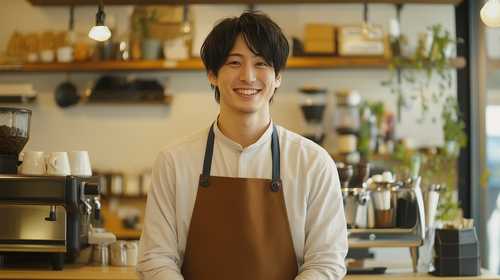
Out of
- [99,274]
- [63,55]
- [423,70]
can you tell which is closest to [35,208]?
[99,274]

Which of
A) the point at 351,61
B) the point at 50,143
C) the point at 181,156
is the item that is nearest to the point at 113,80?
the point at 50,143

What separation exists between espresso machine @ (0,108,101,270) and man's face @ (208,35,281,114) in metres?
1.15

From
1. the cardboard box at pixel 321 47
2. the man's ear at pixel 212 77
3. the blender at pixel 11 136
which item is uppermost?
the cardboard box at pixel 321 47

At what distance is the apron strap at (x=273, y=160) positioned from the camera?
2102mm

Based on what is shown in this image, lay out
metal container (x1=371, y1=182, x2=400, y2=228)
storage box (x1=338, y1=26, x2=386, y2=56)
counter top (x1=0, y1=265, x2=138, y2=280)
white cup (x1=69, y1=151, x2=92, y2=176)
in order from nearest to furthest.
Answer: counter top (x1=0, y1=265, x2=138, y2=280) → metal container (x1=371, y1=182, x2=400, y2=228) → white cup (x1=69, y1=151, x2=92, y2=176) → storage box (x1=338, y1=26, x2=386, y2=56)

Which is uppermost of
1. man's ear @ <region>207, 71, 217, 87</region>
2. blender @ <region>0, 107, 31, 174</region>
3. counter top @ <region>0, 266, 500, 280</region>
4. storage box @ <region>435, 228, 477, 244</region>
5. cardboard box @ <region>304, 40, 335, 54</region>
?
cardboard box @ <region>304, 40, 335, 54</region>

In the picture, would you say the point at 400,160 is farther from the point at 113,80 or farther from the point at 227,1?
the point at 113,80

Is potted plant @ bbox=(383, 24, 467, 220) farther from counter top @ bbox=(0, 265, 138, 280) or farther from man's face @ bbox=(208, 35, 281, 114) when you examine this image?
man's face @ bbox=(208, 35, 281, 114)

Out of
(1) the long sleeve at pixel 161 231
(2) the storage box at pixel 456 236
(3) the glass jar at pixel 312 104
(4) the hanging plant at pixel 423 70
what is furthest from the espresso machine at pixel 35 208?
(4) the hanging plant at pixel 423 70

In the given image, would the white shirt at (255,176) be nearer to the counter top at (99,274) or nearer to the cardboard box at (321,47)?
the counter top at (99,274)

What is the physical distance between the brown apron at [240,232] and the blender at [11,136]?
51.9 inches

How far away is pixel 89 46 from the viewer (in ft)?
18.2

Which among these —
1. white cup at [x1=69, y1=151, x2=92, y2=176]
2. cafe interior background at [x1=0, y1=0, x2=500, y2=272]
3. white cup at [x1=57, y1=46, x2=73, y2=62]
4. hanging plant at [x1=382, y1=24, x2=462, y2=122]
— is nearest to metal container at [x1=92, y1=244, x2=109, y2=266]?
white cup at [x1=69, y1=151, x2=92, y2=176]

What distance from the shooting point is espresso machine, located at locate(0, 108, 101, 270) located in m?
3.03
